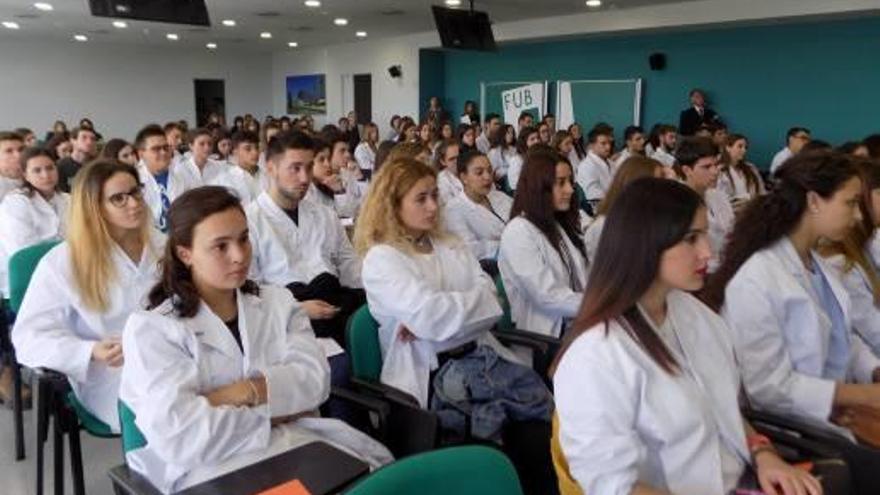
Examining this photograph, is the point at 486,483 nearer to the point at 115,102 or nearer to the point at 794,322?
the point at 794,322

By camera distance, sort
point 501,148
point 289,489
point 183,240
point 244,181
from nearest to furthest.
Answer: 1. point 289,489
2. point 183,240
3. point 244,181
4. point 501,148

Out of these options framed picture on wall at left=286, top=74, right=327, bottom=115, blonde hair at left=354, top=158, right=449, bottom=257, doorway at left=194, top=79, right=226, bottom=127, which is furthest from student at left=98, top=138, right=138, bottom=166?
doorway at left=194, top=79, right=226, bottom=127

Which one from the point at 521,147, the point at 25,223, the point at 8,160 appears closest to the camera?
the point at 25,223

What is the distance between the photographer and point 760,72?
10203 mm

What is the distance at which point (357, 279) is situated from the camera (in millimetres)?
3551

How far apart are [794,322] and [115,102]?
18.2 m

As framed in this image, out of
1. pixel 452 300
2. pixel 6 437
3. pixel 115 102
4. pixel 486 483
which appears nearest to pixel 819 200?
pixel 452 300

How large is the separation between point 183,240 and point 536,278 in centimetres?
149

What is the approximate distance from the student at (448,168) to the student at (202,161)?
1883 millimetres

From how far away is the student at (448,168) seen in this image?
5375mm

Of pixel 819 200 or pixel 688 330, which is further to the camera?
pixel 819 200

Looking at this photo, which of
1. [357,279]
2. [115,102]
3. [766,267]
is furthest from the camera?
[115,102]

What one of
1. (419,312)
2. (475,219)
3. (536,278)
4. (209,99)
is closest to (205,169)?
(475,219)

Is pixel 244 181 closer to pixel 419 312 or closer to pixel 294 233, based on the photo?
pixel 294 233
